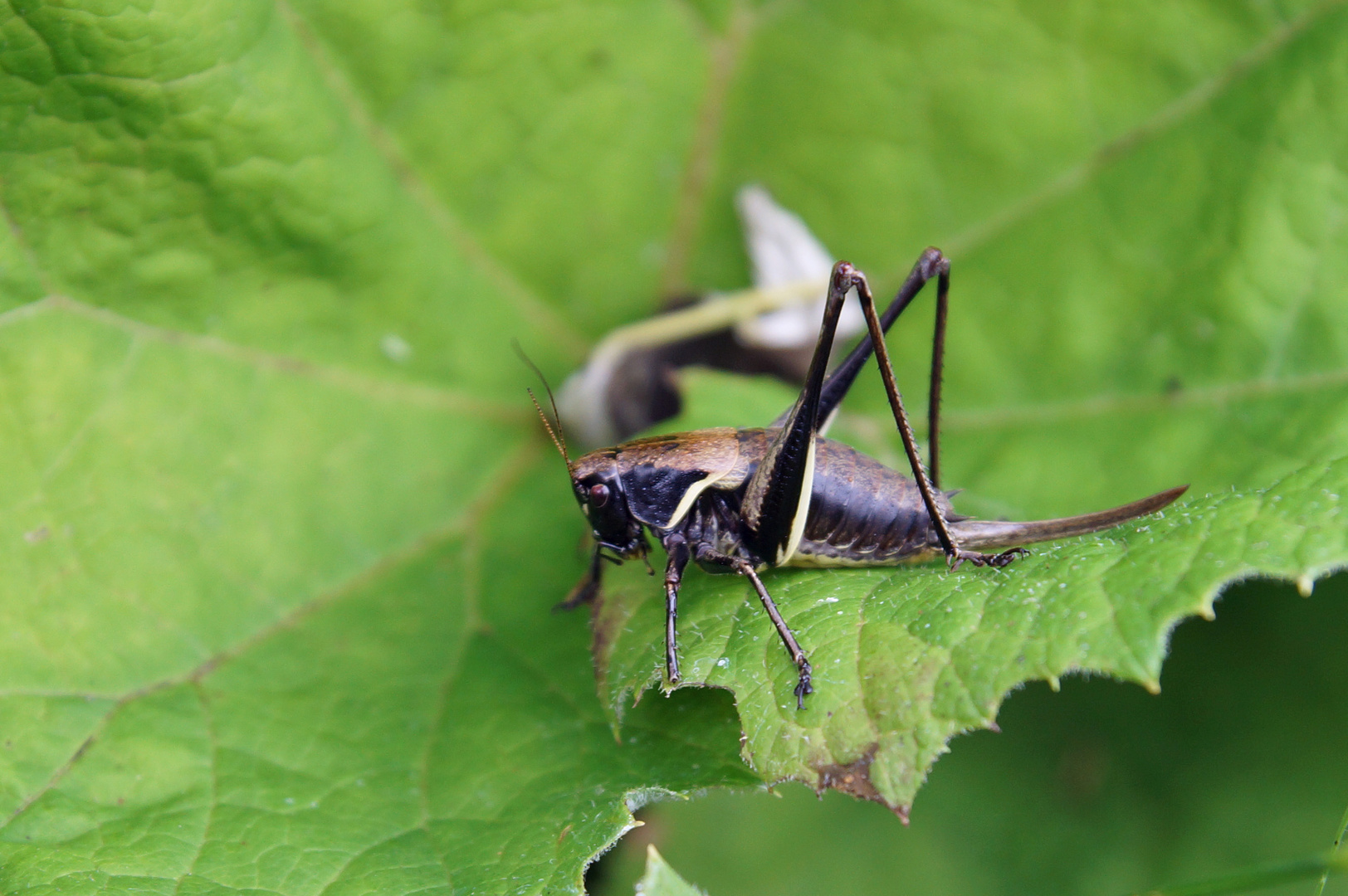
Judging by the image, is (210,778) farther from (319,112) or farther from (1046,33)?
(1046,33)

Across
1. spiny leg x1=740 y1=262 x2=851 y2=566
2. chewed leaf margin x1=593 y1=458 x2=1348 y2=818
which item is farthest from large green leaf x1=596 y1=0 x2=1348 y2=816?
spiny leg x1=740 y1=262 x2=851 y2=566

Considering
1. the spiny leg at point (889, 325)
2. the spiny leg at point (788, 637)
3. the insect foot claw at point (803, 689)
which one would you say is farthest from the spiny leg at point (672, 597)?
the spiny leg at point (889, 325)

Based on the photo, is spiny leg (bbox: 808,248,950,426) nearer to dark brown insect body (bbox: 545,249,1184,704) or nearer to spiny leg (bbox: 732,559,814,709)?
dark brown insect body (bbox: 545,249,1184,704)

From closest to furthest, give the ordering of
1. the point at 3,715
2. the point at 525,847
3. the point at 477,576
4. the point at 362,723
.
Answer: the point at 525,847
the point at 3,715
the point at 362,723
the point at 477,576

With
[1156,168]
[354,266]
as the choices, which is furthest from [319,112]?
[1156,168]

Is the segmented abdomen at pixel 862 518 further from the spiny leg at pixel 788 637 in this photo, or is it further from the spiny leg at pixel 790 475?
the spiny leg at pixel 788 637
